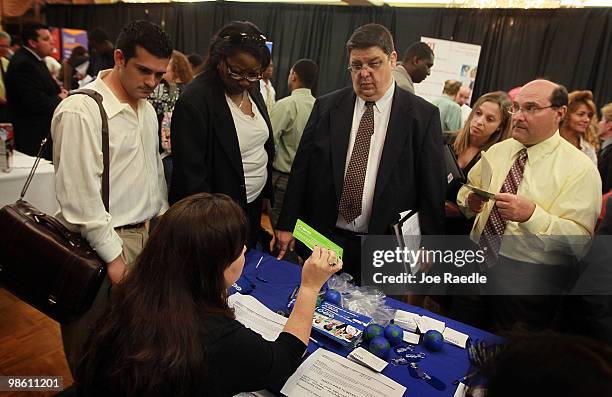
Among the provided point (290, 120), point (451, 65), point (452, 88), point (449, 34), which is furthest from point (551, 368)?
point (449, 34)

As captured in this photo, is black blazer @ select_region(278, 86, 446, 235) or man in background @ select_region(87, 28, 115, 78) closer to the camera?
black blazer @ select_region(278, 86, 446, 235)

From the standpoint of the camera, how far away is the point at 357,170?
1.88m

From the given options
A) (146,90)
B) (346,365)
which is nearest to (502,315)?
(346,365)

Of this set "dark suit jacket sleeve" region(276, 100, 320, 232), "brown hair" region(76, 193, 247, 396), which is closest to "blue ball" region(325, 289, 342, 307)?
"brown hair" region(76, 193, 247, 396)

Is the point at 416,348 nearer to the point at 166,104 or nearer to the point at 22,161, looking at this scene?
the point at 166,104

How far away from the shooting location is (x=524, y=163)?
1.78 meters

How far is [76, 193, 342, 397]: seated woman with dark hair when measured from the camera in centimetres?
86

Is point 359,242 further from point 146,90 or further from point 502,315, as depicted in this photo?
point 146,90

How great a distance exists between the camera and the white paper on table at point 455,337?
Answer: 127cm

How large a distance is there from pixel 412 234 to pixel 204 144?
3.02 ft

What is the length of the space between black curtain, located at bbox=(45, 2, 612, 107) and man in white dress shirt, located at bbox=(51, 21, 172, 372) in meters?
4.86

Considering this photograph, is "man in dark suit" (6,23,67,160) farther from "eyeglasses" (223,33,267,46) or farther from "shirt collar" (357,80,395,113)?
"shirt collar" (357,80,395,113)

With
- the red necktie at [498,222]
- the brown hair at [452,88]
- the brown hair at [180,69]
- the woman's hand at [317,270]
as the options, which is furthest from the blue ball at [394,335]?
the brown hair at [452,88]

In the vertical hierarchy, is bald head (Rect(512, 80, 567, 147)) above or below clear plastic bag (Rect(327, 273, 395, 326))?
above
